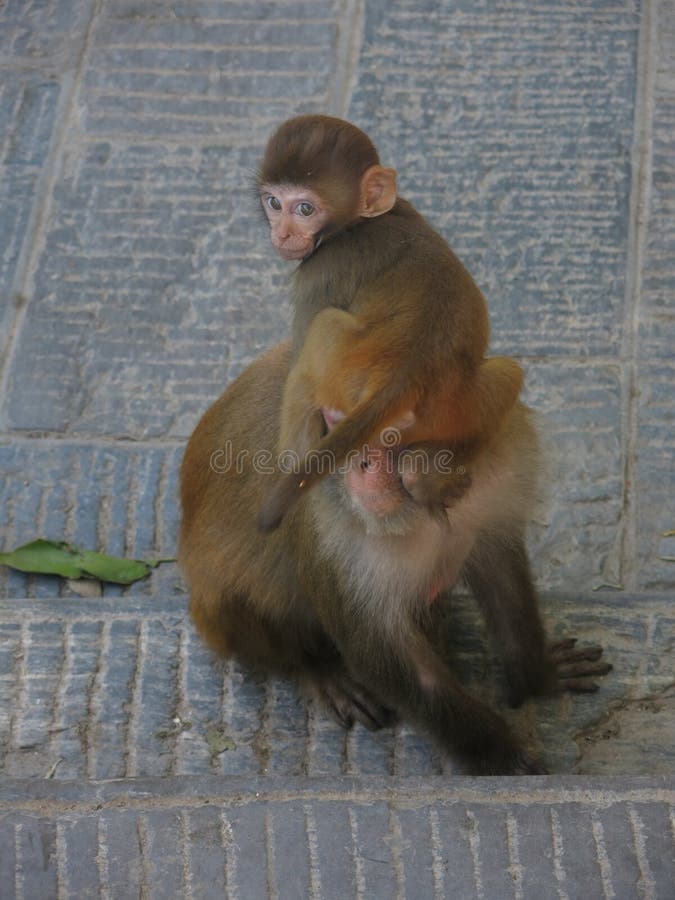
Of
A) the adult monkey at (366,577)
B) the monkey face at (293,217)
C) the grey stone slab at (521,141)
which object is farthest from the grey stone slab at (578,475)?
the monkey face at (293,217)

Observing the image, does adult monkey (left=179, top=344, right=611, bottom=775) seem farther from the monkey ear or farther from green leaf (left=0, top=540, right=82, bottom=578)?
green leaf (left=0, top=540, right=82, bottom=578)

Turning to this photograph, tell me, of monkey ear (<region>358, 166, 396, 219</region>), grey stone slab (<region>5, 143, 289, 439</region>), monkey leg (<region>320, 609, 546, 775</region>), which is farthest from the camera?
grey stone slab (<region>5, 143, 289, 439</region>)

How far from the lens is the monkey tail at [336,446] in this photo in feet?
9.20

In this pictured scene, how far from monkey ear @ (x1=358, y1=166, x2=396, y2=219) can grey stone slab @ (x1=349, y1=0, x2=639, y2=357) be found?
2057 millimetres

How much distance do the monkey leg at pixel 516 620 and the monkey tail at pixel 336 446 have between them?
3.20ft

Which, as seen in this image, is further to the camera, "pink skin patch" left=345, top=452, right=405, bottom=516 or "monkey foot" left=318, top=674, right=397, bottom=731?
"monkey foot" left=318, top=674, right=397, bottom=731

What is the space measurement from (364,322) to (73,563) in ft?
6.95

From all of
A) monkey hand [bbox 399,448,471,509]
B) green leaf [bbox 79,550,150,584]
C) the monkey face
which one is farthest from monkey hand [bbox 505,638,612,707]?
green leaf [bbox 79,550,150,584]

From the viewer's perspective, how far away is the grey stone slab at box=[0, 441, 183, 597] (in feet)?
15.6

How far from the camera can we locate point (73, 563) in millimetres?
4727

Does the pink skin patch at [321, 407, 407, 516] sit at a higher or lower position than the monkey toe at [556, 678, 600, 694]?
higher

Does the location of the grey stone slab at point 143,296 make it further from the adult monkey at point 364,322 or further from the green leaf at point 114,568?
the adult monkey at point 364,322

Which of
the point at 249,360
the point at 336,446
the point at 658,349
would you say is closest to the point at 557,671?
the point at 336,446

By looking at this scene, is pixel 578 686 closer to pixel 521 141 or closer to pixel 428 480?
pixel 428 480
